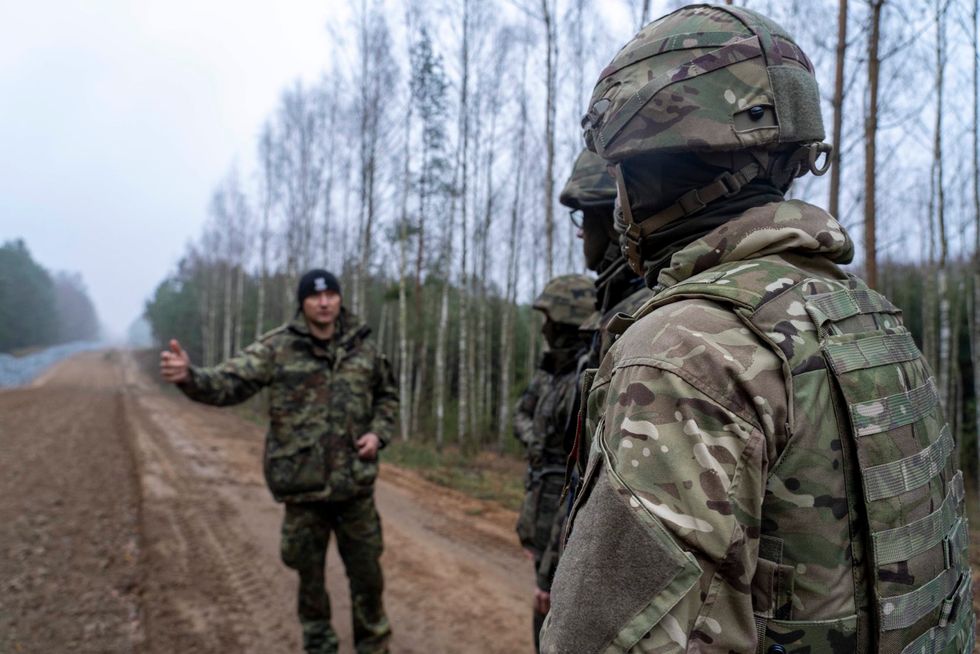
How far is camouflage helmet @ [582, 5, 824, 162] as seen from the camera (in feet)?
3.94

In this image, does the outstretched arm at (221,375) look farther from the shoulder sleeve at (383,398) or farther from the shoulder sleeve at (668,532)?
the shoulder sleeve at (668,532)

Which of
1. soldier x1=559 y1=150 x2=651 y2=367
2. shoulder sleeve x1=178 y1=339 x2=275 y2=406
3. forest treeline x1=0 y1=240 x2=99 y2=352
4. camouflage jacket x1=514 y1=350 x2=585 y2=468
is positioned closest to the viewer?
soldier x1=559 y1=150 x2=651 y2=367

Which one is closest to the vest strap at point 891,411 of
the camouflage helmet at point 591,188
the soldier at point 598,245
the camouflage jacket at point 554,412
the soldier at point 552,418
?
the soldier at point 598,245

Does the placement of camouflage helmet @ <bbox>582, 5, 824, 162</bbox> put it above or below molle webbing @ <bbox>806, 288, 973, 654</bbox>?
above

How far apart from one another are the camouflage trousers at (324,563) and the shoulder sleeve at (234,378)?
27.5 inches

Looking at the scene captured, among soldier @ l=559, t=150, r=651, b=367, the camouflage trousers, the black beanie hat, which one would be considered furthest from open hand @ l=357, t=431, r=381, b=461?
soldier @ l=559, t=150, r=651, b=367

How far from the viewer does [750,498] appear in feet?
3.04

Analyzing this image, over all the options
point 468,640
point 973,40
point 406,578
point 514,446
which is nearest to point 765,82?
point 468,640

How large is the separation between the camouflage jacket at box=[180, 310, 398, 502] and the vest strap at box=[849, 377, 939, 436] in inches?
115

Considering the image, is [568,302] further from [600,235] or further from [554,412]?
[600,235]

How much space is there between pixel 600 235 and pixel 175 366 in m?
2.19

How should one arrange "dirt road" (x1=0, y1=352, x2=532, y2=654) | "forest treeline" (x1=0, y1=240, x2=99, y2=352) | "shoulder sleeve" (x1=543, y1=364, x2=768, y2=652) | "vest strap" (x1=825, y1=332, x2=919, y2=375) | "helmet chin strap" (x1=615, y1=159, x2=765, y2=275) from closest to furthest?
1. "shoulder sleeve" (x1=543, y1=364, x2=768, y2=652)
2. "vest strap" (x1=825, y1=332, x2=919, y2=375)
3. "helmet chin strap" (x1=615, y1=159, x2=765, y2=275)
4. "dirt road" (x1=0, y1=352, x2=532, y2=654)
5. "forest treeline" (x1=0, y1=240, x2=99, y2=352)

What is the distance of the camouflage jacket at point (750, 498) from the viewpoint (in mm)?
897

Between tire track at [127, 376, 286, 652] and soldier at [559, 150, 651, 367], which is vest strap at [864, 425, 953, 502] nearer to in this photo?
soldier at [559, 150, 651, 367]
